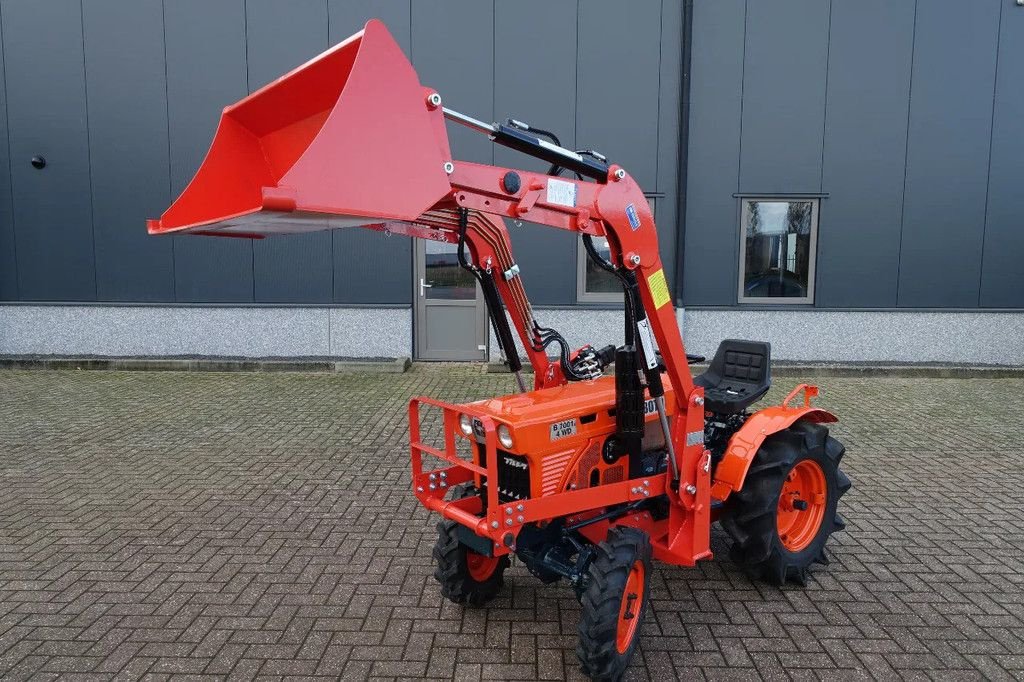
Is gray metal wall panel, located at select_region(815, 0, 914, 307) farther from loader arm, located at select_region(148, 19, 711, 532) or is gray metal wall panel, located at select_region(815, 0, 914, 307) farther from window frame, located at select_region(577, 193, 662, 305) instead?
loader arm, located at select_region(148, 19, 711, 532)

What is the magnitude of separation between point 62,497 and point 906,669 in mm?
5649

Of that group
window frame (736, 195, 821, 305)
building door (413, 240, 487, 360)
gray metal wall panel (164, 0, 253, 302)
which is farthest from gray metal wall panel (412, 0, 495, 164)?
window frame (736, 195, 821, 305)

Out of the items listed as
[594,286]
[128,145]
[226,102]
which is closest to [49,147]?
[128,145]

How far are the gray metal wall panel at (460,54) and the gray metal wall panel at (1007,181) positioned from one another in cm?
755

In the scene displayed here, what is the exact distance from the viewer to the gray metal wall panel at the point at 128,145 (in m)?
10.2

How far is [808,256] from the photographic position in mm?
10453

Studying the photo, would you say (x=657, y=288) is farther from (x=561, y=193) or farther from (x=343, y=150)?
(x=343, y=150)

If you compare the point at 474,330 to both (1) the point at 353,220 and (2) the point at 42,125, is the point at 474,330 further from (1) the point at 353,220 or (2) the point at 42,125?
(1) the point at 353,220

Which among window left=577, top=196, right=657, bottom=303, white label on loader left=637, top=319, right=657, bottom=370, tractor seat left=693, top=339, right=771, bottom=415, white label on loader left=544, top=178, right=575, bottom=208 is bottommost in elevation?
tractor seat left=693, top=339, right=771, bottom=415

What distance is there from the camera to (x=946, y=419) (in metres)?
7.58

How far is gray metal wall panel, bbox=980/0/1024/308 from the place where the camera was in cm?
990

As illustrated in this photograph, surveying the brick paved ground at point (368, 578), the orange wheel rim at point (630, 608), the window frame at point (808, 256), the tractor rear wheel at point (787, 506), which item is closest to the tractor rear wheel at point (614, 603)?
the orange wheel rim at point (630, 608)

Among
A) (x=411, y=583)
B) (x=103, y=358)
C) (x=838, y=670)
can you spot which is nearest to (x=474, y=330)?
(x=103, y=358)

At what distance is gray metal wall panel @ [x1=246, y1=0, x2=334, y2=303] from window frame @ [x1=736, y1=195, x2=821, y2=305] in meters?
6.32
